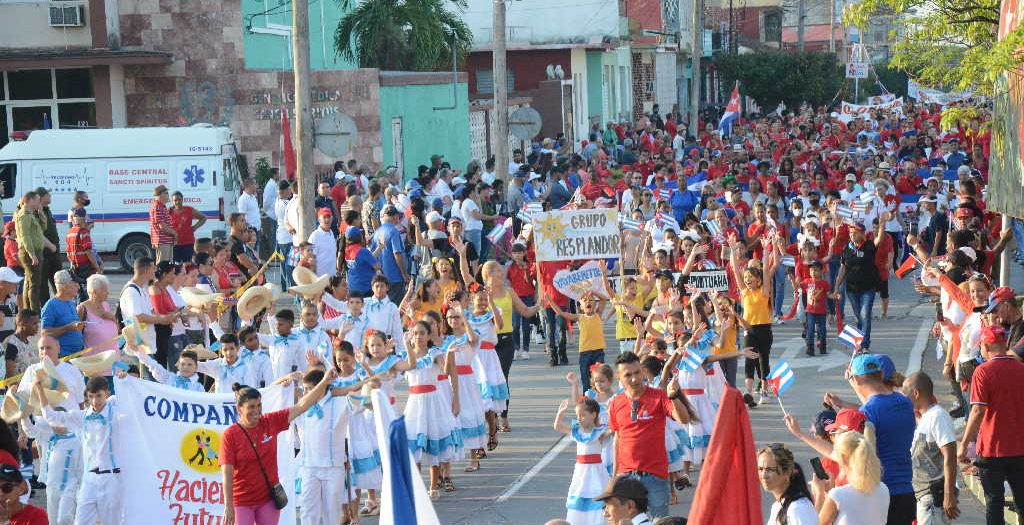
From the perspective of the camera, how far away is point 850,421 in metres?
8.27

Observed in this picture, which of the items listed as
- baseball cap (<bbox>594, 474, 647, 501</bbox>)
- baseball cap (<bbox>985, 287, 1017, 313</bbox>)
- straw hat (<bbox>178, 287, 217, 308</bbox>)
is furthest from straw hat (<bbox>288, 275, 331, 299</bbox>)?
baseball cap (<bbox>594, 474, 647, 501</bbox>)

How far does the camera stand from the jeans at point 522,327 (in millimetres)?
17453

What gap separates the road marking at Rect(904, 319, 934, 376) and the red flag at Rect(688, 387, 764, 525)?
Answer: 29.6 feet

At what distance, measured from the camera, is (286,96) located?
1220 inches

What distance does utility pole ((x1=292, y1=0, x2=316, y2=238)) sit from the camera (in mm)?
18906

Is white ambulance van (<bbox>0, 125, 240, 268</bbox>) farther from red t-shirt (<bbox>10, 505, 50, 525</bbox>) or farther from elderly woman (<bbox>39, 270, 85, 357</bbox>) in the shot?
red t-shirt (<bbox>10, 505, 50, 525</bbox>)

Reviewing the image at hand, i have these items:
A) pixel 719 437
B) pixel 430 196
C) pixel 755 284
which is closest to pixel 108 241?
pixel 430 196

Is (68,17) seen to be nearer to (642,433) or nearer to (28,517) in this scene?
(642,433)

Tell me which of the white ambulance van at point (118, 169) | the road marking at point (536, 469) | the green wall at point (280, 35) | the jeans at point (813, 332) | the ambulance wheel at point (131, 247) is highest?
the green wall at point (280, 35)

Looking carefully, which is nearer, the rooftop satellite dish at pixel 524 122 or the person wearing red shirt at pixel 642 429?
the person wearing red shirt at pixel 642 429

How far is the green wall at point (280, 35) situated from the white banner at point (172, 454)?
71.3 feet

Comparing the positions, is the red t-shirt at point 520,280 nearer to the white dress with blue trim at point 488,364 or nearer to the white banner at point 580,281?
the white banner at point 580,281

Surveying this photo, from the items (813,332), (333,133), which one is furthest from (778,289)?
(333,133)

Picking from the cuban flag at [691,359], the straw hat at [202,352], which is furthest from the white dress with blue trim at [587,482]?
the straw hat at [202,352]
